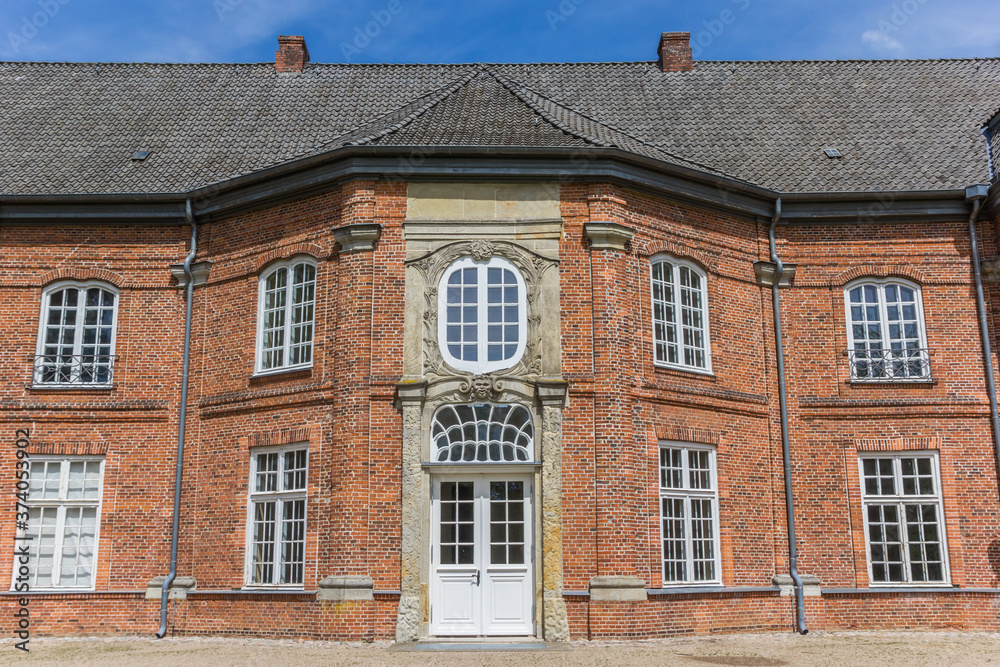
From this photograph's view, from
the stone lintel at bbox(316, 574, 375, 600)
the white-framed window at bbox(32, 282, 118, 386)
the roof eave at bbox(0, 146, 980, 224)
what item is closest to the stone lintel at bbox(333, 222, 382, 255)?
the roof eave at bbox(0, 146, 980, 224)

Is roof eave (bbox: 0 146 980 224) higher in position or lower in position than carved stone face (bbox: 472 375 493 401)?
higher

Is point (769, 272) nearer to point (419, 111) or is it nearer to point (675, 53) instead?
point (419, 111)

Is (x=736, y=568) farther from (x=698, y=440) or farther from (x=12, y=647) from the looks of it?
(x=12, y=647)

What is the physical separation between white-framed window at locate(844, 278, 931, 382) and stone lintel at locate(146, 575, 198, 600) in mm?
11134

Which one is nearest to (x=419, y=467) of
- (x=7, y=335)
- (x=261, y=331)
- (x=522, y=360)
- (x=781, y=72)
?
(x=522, y=360)

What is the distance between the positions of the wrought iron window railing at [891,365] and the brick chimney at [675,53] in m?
8.02

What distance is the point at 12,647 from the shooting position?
14.2m

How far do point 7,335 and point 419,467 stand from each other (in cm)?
775

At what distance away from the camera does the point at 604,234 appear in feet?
47.6

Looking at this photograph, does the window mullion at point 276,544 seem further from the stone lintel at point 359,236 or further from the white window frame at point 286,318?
the stone lintel at point 359,236

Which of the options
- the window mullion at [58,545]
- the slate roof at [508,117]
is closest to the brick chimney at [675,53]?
the slate roof at [508,117]

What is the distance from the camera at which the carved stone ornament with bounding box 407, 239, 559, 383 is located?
14055 millimetres

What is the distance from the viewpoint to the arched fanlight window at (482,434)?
→ 13844 millimetres

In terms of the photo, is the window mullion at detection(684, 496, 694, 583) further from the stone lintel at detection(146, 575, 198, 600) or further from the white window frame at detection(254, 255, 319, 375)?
the stone lintel at detection(146, 575, 198, 600)
